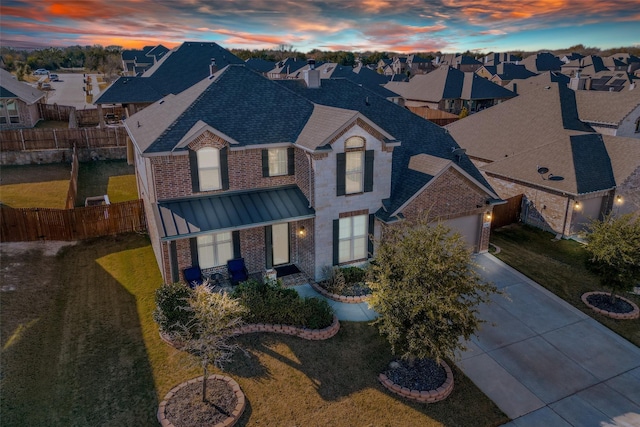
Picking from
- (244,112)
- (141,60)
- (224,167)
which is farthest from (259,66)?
(224,167)

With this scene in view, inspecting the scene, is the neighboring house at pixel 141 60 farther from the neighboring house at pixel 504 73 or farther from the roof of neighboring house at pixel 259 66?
the neighboring house at pixel 504 73

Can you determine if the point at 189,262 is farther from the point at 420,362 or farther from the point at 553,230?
the point at 553,230

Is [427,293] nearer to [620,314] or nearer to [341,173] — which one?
[341,173]

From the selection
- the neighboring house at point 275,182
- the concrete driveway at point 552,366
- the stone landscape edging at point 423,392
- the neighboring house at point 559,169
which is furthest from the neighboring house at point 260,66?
the stone landscape edging at point 423,392

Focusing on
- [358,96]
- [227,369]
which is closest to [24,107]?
[358,96]

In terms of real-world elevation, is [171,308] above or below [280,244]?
below

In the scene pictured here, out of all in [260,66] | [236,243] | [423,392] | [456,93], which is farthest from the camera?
[260,66]

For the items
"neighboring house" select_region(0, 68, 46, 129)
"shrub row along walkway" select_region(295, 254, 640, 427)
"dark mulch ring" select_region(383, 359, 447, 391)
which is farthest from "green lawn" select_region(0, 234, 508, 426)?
"neighboring house" select_region(0, 68, 46, 129)

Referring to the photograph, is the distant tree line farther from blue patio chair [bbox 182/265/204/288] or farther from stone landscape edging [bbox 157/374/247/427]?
stone landscape edging [bbox 157/374/247/427]
